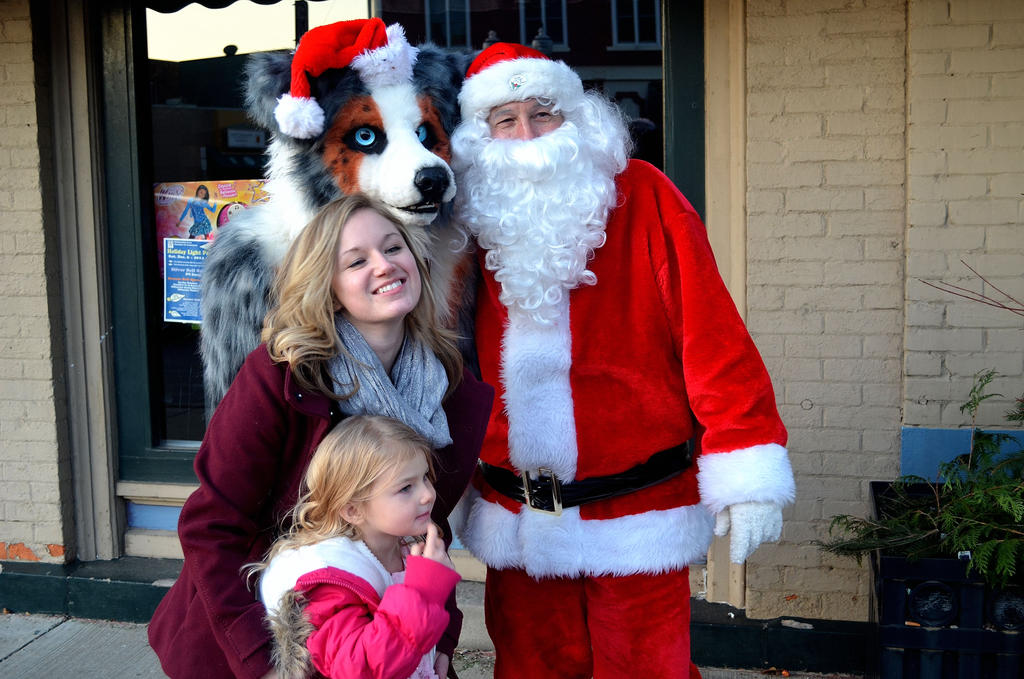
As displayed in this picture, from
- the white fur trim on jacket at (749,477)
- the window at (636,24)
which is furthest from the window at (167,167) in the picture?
the white fur trim on jacket at (749,477)

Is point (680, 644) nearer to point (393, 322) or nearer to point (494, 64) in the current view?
point (393, 322)

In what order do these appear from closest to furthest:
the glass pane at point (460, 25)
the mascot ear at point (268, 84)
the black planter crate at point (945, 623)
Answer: the mascot ear at point (268, 84), the black planter crate at point (945, 623), the glass pane at point (460, 25)

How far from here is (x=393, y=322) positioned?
217 cm

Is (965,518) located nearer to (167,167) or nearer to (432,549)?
(432,549)

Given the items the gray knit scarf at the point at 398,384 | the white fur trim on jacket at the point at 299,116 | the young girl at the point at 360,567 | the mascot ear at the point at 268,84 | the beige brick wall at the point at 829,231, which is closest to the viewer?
the young girl at the point at 360,567

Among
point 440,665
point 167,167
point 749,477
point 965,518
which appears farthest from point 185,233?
point 965,518

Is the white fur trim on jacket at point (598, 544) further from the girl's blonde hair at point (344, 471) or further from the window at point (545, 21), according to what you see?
the window at point (545, 21)

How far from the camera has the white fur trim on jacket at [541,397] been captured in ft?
8.31

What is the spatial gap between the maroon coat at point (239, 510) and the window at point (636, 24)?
2.33 metres

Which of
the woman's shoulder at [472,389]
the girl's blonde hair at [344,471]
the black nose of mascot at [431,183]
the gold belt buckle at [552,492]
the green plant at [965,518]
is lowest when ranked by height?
the green plant at [965,518]

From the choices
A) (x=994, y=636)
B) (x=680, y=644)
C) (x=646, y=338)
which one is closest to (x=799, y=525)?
(x=994, y=636)

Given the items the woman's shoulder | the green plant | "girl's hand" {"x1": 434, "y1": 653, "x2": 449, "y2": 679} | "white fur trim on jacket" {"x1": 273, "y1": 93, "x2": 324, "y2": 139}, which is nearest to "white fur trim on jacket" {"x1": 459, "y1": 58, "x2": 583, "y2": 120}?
"white fur trim on jacket" {"x1": 273, "y1": 93, "x2": 324, "y2": 139}

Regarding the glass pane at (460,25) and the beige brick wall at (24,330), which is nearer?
the glass pane at (460,25)

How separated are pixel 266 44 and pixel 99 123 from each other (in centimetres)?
82
